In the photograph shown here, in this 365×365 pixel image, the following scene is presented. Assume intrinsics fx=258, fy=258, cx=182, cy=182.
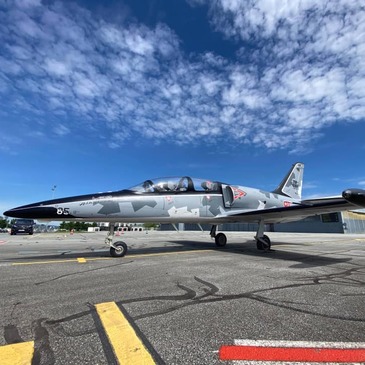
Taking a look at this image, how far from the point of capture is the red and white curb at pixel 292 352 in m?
2.17

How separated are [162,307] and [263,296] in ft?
5.41

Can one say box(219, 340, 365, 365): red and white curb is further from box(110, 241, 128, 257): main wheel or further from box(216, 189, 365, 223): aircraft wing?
box(110, 241, 128, 257): main wheel

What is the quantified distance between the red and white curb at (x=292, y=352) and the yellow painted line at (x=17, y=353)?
166cm

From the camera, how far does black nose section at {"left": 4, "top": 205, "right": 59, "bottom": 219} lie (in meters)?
7.36

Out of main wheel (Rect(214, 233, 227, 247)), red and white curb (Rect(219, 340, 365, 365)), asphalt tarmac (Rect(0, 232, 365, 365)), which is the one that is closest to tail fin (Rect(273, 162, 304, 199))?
main wheel (Rect(214, 233, 227, 247))

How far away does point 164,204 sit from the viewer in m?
9.76

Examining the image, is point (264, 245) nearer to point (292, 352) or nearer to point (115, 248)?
point (115, 248)

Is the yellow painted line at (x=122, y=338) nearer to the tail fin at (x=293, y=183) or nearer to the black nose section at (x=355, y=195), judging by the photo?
the black nose section at (x=355, y=195)

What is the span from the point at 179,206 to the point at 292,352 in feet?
26.1

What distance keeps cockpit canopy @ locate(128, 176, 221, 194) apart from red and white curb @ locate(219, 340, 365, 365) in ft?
24.4

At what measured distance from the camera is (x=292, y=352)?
231 cm

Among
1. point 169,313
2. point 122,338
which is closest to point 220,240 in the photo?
point 169,313

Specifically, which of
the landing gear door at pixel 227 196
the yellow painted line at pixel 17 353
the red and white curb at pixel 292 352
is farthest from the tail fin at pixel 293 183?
the yellow painted line at pixel 17 353

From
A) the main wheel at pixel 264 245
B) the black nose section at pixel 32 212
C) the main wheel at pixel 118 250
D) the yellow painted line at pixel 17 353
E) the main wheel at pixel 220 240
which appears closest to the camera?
the yellow painted line at pixel 17 353
